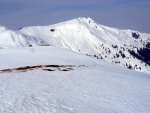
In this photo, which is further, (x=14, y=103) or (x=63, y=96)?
(x=63, y=96)

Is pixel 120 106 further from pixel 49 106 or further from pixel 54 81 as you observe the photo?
pixel 54 81

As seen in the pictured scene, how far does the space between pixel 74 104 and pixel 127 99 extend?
6517 mm

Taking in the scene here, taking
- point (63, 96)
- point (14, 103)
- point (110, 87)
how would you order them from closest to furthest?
point (14, 103)
point (63, 96)
point (110, 87)

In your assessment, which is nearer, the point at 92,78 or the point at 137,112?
the point at 137,112

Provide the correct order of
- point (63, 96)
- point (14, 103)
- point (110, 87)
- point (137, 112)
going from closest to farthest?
point (14, 103), point (137, 112), point (63, 96), point (110, 87)

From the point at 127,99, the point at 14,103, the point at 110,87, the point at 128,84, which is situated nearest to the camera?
the point at 14,103

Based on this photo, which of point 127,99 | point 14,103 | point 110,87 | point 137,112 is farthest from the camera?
point 110,87

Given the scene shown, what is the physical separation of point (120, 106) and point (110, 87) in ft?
27.5

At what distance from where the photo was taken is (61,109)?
21.6m

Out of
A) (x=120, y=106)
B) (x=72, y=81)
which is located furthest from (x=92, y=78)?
(x=120, y=106)

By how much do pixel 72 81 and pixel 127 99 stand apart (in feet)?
29.4

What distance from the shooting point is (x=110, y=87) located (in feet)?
108

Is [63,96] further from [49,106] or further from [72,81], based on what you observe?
[72,81]

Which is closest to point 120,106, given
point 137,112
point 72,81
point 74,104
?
point 137,112
